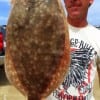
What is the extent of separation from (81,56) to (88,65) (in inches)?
3.4

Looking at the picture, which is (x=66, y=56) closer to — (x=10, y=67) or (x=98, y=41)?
(x=10, y=67)

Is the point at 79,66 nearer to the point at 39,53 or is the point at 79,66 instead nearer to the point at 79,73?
the point at 79,73

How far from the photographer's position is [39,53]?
1466mm

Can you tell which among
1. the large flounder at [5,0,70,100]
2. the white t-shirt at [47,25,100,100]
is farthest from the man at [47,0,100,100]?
the large flounder at [5,0,70,100]

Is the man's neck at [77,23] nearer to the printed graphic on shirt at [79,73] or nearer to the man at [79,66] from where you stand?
the man at [79,66]

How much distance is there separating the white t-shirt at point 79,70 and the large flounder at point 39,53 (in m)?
1.18

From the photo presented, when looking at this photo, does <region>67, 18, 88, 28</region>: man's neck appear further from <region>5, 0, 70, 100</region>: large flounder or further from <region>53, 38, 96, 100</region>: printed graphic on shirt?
<region>5, 0, 70, 100</region>: large flounder

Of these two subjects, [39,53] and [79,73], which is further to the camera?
[79,73]

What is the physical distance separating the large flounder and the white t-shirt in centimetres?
Answer: 118

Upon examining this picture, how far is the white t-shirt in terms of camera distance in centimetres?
269

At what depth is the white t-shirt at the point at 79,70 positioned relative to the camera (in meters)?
2.69

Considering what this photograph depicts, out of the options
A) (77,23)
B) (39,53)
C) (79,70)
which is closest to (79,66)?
(79,70)

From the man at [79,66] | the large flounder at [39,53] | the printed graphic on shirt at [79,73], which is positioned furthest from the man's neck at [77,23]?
the large flounder at [39,53]

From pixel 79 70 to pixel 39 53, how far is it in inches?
48.9
